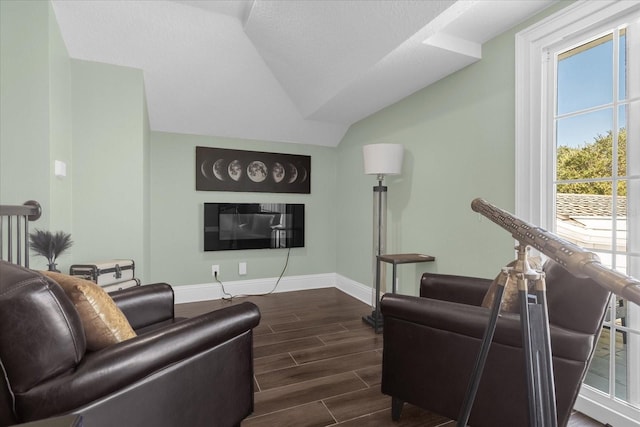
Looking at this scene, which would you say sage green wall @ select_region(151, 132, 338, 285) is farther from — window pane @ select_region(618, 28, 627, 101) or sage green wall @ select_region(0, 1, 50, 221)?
window pane @ select_region(618, 28, 627, 101)

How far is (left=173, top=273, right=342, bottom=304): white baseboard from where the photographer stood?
12.3 ft

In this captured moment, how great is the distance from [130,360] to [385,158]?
97.2 inches

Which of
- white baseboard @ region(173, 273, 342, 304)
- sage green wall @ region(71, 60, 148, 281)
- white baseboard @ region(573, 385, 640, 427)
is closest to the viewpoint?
white baseboard @ region(573, 385, 640, 427)

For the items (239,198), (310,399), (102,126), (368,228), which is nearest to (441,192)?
(368,228)

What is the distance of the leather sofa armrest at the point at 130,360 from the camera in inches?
33.1

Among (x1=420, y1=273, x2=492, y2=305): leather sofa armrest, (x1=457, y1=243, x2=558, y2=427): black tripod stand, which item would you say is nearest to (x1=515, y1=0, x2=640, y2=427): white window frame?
(x1=420, y1=273, x2=492, y2=305): leather sofa armrest

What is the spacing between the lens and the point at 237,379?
4.43ft

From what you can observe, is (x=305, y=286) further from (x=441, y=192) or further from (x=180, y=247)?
(x=441, y=192)

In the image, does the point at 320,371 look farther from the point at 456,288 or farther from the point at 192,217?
the point at 192,217

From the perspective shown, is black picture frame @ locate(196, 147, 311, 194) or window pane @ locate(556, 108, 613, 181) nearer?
window pane @ locate(556, 108, 613, 181)

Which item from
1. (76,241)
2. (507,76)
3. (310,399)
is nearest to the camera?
(310,399)

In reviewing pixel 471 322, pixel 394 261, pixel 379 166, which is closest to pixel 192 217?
pixel 379 166

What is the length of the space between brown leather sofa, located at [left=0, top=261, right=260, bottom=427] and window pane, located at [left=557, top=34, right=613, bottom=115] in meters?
2.17

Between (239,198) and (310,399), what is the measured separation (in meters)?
2.68
